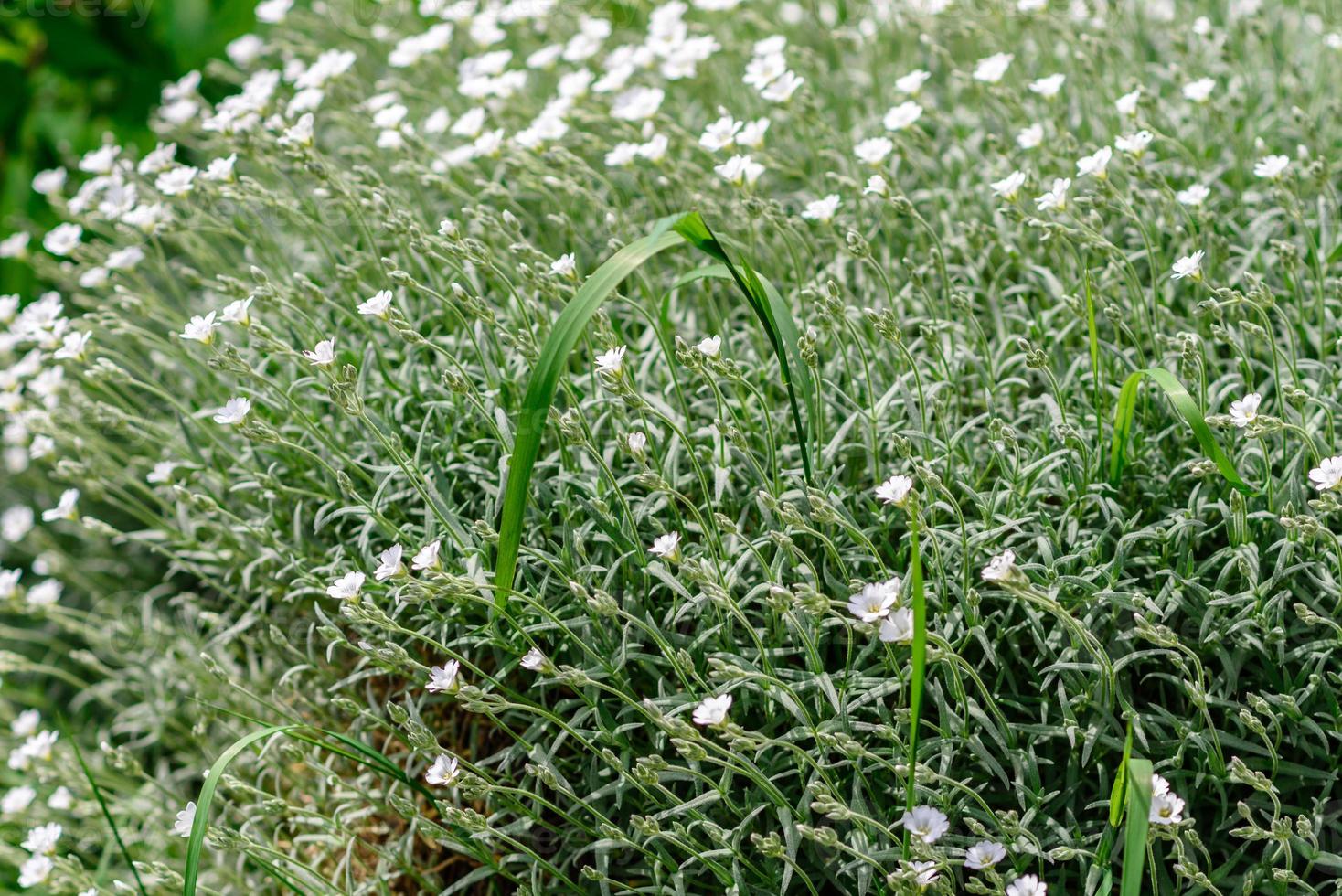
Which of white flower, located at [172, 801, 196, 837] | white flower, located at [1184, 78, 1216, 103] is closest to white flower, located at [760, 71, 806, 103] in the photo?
white flower, located at [1184, 78, 1216, 103]

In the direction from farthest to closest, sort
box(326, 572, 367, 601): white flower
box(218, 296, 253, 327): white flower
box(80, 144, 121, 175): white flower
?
box(80, 144, 121, 175): white flower → box(218, 296, 253, 327): white flower → box(326, 572, 367, 601): white flower

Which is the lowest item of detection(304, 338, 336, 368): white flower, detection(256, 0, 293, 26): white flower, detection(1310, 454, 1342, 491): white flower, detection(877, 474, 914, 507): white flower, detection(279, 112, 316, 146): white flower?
detection(1310, 454, 1342, 491): white flower

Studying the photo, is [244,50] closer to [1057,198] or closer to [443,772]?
[1057,198]

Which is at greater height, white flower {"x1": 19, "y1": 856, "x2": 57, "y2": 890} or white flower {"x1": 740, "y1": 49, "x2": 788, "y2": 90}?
white flower {"x1": 740, "y1": 49, "x2": 788, "y2": 90}

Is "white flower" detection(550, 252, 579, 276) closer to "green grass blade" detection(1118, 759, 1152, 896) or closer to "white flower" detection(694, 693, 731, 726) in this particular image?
"white flower" detection(694, 693, 731, 726)

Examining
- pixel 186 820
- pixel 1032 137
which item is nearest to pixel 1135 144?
pixel 1032 137

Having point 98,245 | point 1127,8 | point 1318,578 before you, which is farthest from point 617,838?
point 1127,8

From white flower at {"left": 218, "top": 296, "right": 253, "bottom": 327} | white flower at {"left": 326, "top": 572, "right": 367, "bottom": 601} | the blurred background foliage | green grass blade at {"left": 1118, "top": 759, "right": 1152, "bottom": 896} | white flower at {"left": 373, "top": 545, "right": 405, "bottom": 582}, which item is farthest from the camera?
the blurred background foliage
